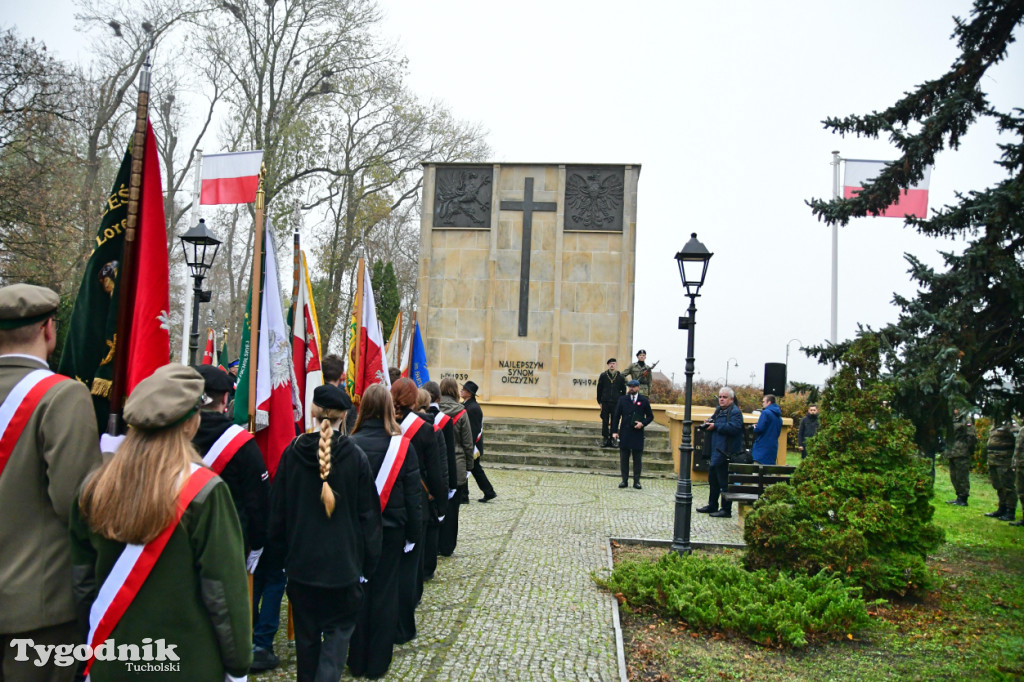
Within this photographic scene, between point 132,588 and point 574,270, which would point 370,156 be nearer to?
point 574,270

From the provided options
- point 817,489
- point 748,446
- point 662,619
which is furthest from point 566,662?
point 748,446

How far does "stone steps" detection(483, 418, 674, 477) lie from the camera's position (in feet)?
56.5

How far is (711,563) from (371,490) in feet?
13.7

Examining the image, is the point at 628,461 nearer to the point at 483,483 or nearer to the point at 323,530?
the point at 483,483

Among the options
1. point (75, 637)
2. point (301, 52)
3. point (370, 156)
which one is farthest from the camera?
point (370, 156)

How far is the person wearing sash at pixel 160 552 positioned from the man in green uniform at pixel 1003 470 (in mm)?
13530

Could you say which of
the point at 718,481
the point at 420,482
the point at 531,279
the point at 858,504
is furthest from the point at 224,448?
the point at 531,279

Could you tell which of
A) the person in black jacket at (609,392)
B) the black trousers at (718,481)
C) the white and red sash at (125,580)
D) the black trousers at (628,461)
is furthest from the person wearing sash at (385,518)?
the person in black jacket at (609,392)

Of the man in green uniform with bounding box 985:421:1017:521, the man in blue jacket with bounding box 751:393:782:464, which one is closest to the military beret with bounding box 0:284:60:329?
the man in blue jacket with bounding box 751:393:782:464

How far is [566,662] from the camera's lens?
5266 mm

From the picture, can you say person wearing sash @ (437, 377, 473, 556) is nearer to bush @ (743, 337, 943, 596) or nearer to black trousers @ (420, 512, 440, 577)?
black trousers @ (420, 512, 440, 577)

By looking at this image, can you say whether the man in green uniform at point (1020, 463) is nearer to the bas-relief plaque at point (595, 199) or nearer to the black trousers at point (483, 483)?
the black trousers at point (483, 483)

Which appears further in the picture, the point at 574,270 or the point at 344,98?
the point at 344,98

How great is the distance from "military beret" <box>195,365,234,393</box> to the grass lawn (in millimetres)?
3406
